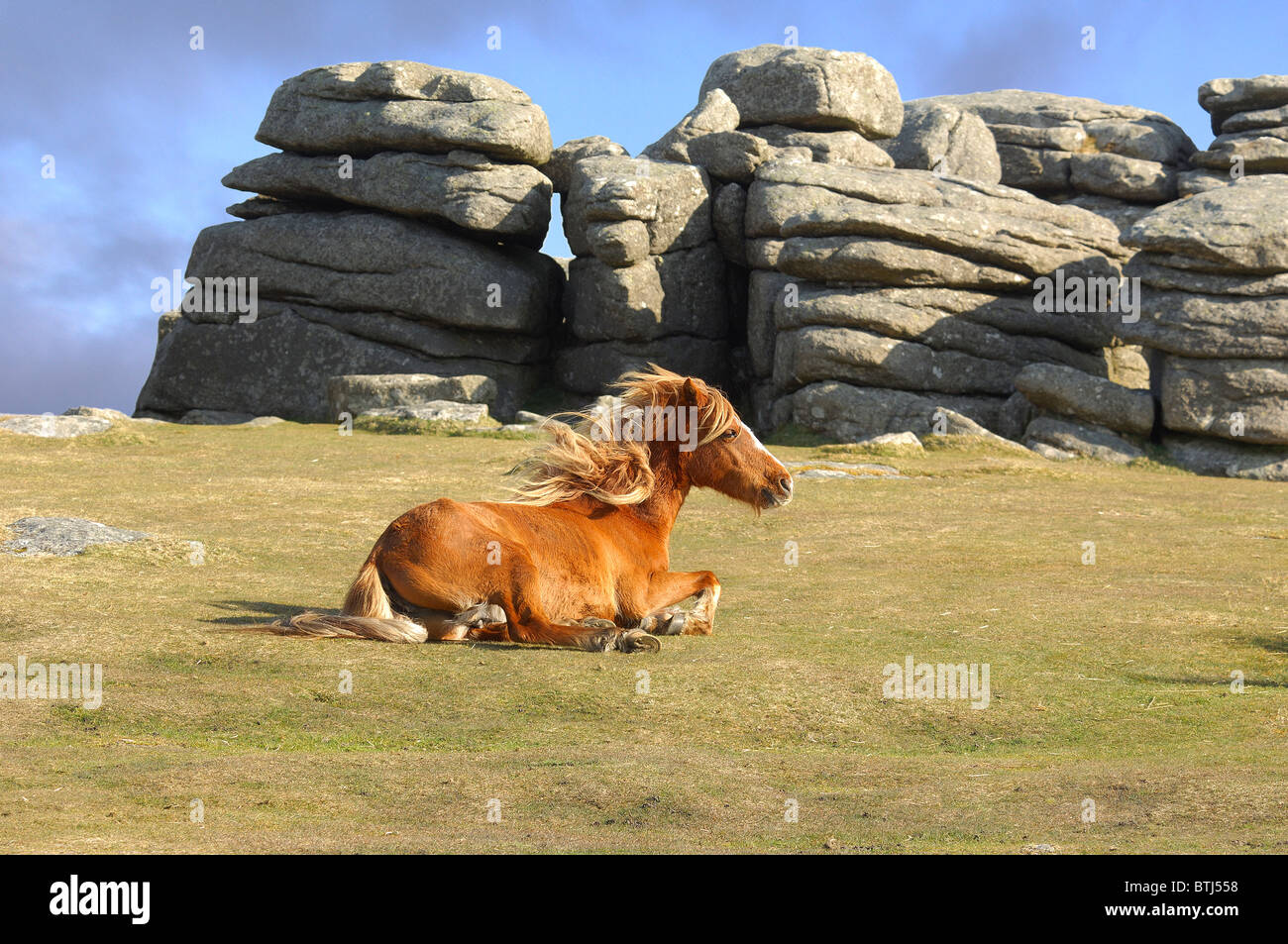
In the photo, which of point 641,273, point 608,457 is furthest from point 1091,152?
point 608,457

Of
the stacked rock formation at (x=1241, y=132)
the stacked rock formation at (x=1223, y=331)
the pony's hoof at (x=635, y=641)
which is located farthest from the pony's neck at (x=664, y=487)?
the stacked rock formation at (x=1241, y=132)

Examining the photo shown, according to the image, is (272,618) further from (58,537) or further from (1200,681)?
(1200,681)

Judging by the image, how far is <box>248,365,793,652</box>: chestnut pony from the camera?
377 inches

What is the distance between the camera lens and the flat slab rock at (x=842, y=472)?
890 inches

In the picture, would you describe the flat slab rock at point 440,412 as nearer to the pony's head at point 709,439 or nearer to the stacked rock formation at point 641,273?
the stacked rock formation at point 641,273

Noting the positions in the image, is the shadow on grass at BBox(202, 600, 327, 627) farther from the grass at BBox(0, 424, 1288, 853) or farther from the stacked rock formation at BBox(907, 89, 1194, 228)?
the stacked rock formation at BBox(907, 89, 1194, 228)

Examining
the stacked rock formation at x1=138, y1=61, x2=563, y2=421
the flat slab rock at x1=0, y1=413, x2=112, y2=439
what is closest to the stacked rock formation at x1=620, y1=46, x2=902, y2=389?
the stacked rock formation at x1=138, y1=61, x2=563, y2=421

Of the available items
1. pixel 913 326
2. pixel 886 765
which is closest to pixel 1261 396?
pixel 913 326

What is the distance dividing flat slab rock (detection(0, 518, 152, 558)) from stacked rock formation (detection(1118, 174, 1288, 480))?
70.0ft

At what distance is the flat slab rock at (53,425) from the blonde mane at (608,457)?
16.4m

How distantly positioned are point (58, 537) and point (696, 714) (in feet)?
26.4

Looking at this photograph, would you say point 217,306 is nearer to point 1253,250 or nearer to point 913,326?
point 913,326

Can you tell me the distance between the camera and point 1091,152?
4038 cm

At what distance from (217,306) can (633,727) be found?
97.6 feet
